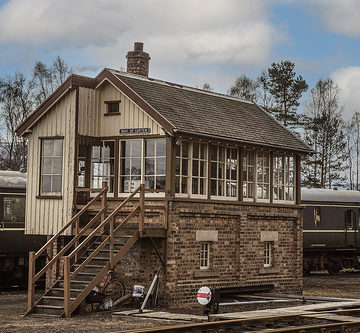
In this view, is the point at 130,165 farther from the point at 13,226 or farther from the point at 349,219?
the point at 349,219

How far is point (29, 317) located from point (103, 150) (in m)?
5.49

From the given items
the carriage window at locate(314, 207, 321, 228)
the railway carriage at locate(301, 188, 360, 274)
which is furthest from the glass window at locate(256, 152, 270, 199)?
the carriage window at locate(314, 207, 321, 228)

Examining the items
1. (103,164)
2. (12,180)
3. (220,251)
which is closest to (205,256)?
(220,251)

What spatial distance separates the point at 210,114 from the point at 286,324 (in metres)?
7.38

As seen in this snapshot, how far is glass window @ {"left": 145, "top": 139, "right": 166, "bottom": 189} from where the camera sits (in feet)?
63.7

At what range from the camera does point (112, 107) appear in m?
20.5

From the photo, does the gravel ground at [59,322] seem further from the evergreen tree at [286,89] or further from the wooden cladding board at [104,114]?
the evergreen tree at [286,89]

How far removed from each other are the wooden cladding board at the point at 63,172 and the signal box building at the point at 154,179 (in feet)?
0.09

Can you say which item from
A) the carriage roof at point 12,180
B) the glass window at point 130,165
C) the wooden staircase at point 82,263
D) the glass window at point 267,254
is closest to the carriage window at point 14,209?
the carriage roof at point 12,180

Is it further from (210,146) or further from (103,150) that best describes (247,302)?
(103,150)

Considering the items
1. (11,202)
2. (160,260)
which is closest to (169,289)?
(160,260)

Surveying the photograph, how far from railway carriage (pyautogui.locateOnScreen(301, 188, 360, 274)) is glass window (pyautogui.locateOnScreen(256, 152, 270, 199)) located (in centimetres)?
871

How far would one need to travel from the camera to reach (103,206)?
18672 millimetres

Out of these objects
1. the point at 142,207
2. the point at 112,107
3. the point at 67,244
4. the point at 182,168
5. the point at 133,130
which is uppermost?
the point at 112,107
